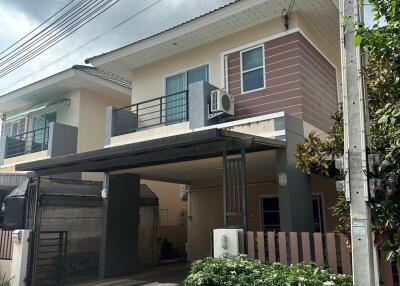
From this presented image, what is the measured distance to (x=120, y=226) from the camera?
13.0 metres

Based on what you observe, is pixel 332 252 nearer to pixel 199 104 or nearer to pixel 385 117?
pixel 385 117

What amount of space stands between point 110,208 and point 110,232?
0.75 meters

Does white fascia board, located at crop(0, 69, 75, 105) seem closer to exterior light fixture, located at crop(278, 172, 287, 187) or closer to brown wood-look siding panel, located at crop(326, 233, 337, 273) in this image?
exterior light fixture, located at crop(278, 172, 287, 187)

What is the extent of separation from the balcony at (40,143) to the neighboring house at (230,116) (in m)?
3.42

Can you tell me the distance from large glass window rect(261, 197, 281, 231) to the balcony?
7722 millimetres

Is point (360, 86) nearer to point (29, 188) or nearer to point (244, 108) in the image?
point (244, 108)

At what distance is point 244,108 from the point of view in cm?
1063

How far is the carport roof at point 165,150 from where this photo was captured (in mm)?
7688

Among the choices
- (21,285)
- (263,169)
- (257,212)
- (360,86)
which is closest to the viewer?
(360,86)

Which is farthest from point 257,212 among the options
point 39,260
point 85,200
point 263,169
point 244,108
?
point 39,260

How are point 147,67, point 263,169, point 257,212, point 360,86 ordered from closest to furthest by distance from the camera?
point 360,86 < point 263,169 < point 147,67 < point 257,212

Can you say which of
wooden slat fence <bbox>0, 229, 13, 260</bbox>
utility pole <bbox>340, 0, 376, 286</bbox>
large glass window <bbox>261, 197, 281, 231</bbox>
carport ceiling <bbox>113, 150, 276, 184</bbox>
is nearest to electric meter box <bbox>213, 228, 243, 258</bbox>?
carport ceiling <bbox>113, 150, 276, 184</bbox>

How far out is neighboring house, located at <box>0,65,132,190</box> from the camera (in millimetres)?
15578

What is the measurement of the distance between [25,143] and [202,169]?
9.37 meters
